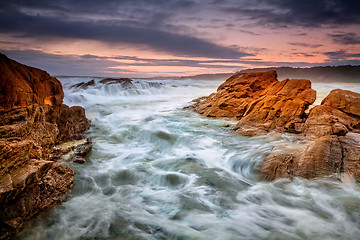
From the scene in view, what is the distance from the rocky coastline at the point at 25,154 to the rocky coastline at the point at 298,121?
479cm

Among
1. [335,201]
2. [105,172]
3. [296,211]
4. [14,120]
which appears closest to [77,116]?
[105,172]

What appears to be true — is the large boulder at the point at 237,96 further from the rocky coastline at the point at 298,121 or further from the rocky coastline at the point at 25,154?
the rocky coastline at the point at 25,154

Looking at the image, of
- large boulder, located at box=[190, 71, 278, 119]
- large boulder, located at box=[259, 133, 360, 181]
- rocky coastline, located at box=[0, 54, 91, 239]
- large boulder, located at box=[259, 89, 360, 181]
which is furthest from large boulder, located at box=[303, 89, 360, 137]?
rocky coastline, located at box=[0, 54, 91, 239]

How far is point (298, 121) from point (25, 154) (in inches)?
356

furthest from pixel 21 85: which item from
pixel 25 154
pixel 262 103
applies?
pixel 262 103

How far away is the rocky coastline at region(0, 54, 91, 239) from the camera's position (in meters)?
2.93

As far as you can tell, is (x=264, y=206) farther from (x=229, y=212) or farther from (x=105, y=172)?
(x=105, y=172)

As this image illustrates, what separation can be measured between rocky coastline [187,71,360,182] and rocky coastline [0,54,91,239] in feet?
15.7

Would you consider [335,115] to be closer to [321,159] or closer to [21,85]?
[321,159]

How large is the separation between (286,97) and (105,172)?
893 centimetres

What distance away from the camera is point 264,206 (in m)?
4.23

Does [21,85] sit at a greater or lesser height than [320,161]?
greater

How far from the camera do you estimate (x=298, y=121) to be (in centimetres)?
847

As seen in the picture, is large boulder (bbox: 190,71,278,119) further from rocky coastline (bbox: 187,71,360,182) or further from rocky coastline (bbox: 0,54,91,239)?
rocky coastline (bbox: 0,54,91,239)
